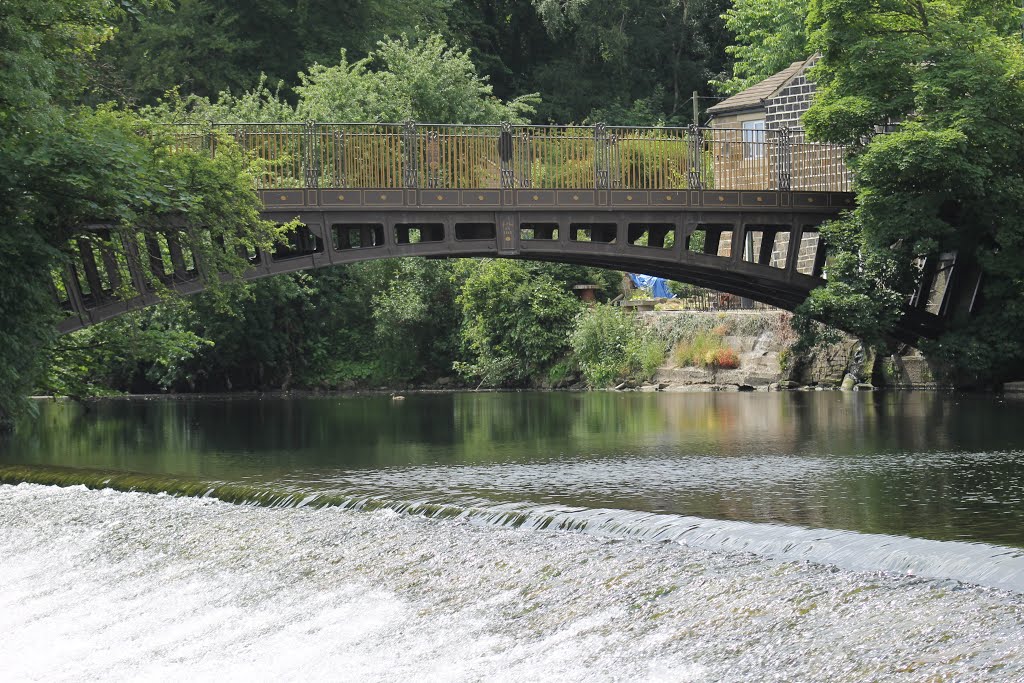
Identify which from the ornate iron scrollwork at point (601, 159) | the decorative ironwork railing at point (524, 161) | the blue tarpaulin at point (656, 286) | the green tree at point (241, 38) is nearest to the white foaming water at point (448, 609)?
the decorative ironwork railing at point (524, 161)

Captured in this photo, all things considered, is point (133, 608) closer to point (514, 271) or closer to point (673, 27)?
point (514, 271)

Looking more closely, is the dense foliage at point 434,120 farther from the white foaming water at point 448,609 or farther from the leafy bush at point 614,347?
the white foaming water at point 448,609

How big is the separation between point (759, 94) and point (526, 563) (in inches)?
1589

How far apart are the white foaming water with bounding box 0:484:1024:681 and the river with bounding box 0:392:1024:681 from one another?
3 cm

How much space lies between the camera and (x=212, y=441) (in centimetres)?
2741

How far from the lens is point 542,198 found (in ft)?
110

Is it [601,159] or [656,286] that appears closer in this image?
[601,159]

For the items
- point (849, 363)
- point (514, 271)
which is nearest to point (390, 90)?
point (514, 271)

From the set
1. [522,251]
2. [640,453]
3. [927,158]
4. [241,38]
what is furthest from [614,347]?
[640,453]

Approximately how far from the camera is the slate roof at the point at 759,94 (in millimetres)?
49938

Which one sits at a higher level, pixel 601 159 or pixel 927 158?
pixel 601 159

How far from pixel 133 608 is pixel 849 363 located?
Answer: 101 feet

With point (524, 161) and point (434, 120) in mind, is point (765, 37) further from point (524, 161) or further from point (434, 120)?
point (524, 161)

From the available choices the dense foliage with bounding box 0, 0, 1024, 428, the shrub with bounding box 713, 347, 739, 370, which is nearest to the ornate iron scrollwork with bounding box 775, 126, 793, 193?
the dense foliage with bounding box 0, 0, 1024, 428
